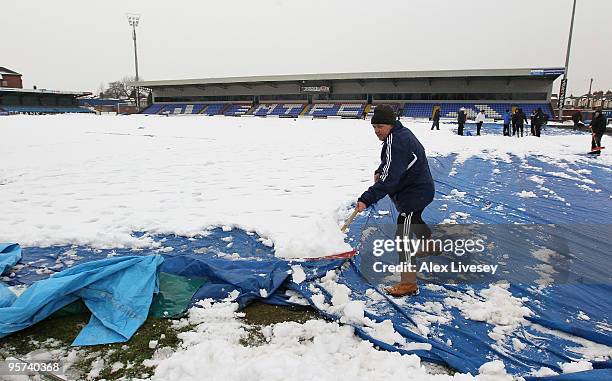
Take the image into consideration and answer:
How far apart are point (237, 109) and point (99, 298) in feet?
165

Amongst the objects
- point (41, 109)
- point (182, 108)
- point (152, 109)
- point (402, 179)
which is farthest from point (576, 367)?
point (41, 109)

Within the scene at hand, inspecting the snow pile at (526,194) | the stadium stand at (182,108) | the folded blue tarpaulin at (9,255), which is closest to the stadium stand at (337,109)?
the stadium stand at (182,108)

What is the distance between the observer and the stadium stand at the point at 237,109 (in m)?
50.0

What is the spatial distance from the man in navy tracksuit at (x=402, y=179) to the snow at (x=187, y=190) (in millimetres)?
860

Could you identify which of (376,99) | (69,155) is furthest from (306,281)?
(376,99)

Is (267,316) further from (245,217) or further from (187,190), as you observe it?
(187,190)

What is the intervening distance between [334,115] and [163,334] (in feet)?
141

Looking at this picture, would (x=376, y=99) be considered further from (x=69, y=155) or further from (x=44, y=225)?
(x=44, y=225)

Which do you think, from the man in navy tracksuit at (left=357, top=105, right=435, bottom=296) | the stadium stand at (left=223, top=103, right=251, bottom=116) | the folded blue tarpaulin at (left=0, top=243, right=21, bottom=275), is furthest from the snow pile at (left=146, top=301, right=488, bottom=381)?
the stadium stand at (left=223, top=103, right=251, bottom=116)

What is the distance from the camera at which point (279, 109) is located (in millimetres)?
49031

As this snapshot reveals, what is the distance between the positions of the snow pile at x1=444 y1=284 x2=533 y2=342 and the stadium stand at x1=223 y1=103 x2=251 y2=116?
48504 millimetres

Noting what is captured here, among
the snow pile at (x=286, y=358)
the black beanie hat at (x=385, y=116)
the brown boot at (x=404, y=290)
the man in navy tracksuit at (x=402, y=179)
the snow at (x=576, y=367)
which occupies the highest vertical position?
the black beanie hat at (x=385, y=116)

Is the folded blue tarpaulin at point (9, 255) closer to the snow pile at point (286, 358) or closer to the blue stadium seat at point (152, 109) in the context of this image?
the snow pile at point (286, 358)

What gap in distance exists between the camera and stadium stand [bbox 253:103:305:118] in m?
47.7
